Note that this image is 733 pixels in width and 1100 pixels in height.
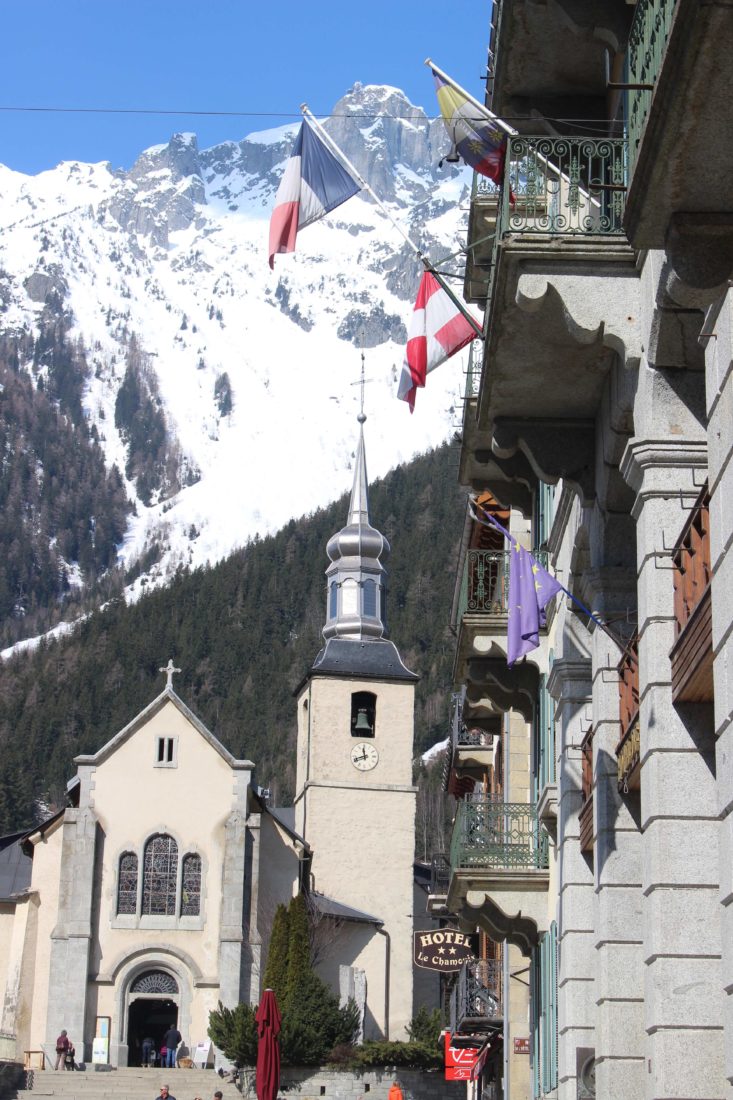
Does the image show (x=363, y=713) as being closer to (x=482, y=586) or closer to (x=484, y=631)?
(x=482, y=586)

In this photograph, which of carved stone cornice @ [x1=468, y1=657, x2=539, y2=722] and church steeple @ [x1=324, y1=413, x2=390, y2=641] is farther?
church steeple @ [x1=324, y1=413, x2=390, y2=641]

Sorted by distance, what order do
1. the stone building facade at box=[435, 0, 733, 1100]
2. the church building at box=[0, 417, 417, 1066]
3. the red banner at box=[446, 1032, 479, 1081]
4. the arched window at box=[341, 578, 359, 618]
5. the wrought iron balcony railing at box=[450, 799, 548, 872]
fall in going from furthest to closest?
the arched window at box=[341, 578, 359, 618]
the church building at box=[0, 417, 417, 1066]
the red banner at box=[446, 1032, 479, 1081]
the wrought iron balcony railing at box=[450, 799, 548, 872]
the stone building facade at box=[435, 0, 733, 1100]

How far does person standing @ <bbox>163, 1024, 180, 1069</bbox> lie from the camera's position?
60.8 m

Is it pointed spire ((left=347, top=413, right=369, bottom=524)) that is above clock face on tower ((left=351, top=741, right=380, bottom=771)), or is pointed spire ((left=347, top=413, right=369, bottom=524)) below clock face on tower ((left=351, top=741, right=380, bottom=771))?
above

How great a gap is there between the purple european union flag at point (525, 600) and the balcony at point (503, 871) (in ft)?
25.6

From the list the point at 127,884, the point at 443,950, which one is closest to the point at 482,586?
the point at 443,950

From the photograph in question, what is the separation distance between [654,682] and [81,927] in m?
53.8

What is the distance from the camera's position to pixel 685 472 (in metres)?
13.0

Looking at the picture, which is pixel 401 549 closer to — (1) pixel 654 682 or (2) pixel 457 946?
(2) pixel 457 946

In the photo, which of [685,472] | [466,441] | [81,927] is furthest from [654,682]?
[81,927]

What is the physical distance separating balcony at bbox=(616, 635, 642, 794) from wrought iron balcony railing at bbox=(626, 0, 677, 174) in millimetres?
4220

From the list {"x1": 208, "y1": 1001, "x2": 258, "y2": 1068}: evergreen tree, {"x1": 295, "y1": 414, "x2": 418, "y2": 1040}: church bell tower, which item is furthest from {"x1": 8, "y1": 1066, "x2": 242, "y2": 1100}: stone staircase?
{"x1": 295, "y1": 414, "x2": 418, "y2": 1040}: church bell tower

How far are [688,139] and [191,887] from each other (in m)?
58.3

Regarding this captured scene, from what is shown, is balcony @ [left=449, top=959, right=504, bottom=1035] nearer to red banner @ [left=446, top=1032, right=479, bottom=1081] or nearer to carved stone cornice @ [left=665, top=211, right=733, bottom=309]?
red banner @ [left=446, top=1032, right=479, bottom=1081]
